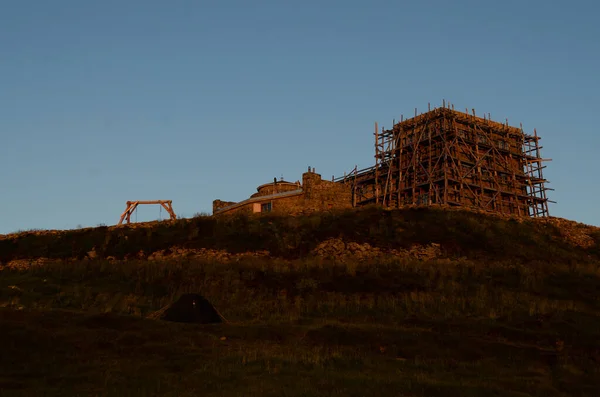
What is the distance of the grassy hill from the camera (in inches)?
540

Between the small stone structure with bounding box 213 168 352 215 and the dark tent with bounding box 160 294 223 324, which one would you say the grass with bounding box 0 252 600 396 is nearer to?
the dark tent with bounding box 160 294 223 324

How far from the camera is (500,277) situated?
1085 inches

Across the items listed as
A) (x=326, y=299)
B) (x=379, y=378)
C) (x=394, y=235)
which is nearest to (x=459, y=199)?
(x=394, y=235)

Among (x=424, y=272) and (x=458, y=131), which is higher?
(x=458, y=131)

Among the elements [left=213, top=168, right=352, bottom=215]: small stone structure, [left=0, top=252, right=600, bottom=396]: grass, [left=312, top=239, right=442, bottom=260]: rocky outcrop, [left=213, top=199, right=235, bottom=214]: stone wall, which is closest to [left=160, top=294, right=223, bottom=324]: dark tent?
[left=0, top=252, right=600, bottom=396]: grass

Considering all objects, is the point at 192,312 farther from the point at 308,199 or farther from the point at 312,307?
the point at 308,199

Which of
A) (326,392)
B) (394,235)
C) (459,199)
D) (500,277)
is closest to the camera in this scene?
(326,392)

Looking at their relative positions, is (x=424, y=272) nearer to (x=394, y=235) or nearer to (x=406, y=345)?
(x=394, y=235)

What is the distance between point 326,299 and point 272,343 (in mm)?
7613

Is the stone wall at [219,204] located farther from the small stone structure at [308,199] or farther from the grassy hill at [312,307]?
the grassy hill at [312,307]

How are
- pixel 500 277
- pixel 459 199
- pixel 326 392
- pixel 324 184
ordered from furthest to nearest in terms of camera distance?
pixel 459 199, pixel 324 184, pixel 500 277, pixel 326 392

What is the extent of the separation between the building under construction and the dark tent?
1311 inches

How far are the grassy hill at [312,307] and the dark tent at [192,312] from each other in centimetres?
101

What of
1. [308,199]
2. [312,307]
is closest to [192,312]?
[312,307]
